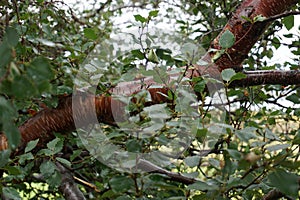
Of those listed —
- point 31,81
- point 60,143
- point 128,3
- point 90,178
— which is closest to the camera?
point 31,81

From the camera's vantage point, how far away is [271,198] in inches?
24.7

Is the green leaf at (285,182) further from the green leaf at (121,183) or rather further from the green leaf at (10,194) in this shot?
the green leaf at (10,194)

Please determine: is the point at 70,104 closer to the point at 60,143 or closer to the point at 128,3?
the point at 60,143

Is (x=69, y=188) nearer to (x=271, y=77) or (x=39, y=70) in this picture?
(x=271, y=77)

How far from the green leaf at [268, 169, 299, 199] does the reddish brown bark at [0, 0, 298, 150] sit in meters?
0.42

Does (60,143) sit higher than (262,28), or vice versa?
(262,28)

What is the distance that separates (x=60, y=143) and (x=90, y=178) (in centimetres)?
77

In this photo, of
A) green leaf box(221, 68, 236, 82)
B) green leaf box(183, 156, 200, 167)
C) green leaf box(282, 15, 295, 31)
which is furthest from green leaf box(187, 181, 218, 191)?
green leaf box(282, 15, 295, 31)

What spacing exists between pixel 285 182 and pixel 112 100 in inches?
19.8

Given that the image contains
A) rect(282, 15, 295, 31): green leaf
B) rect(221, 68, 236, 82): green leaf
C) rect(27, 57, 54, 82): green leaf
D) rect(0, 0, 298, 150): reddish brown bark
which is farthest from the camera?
rect(282, 15, 295, 31): green leaf

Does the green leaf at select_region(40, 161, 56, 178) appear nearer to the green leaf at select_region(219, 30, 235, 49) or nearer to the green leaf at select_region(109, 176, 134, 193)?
the green leaf at select_region(109, 176, 134, 193)

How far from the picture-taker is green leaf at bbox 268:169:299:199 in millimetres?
513

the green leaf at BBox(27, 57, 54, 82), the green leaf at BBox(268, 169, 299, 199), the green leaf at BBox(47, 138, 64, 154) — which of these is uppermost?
the green leaf at BBox(27, 57, 54, 82)

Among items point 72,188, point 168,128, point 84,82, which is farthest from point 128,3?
point 168,128
